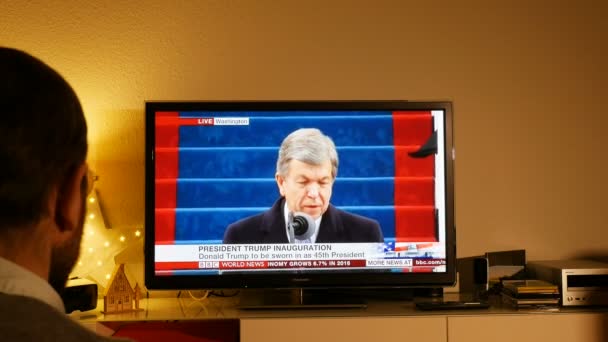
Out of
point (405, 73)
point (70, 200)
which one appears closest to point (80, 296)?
point (405, 73)

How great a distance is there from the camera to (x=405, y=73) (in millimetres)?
2928

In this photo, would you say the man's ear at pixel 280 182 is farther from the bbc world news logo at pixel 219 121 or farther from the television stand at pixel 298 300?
the television stand at pixel 298 300

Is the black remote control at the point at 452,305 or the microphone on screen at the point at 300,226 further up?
the microphone on screen at the point at 300,226

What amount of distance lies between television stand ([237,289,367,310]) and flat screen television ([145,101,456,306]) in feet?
0.26

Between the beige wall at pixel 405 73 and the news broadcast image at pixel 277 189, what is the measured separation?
0.33 m

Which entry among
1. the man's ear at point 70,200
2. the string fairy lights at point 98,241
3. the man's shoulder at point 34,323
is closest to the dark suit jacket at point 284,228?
the string fairy lights at point 98,241

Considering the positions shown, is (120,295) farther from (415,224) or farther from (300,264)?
(415,224)

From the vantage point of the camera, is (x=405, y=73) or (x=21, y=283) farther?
(x=405, y=73)

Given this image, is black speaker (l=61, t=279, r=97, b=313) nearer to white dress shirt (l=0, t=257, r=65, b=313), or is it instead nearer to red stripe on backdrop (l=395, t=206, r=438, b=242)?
red stripe on backdrop (l=395, t=206, r=438, b=242)

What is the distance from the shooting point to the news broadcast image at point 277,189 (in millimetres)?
2553

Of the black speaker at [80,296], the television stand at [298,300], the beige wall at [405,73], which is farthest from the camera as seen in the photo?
the beige wall at [405,73]

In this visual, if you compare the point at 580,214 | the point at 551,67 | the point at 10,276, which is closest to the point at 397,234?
the point at 580,214

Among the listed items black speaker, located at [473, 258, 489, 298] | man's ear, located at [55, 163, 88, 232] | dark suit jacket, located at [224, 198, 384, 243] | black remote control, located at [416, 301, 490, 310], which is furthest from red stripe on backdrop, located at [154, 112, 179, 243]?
man's ear, located at [55, 163, 88, 232]

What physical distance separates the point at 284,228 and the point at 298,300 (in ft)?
1.04
